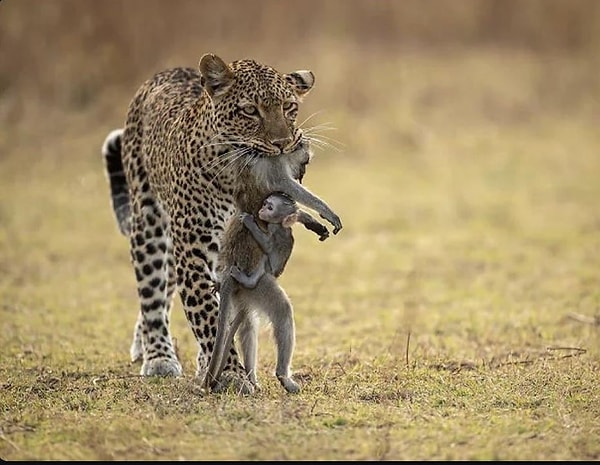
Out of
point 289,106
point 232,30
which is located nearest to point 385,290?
point 289,106

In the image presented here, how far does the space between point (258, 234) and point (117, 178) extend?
10.4ft

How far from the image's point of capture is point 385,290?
12891 mm

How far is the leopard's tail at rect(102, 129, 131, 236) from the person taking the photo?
10.1m

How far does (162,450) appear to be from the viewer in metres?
6.53

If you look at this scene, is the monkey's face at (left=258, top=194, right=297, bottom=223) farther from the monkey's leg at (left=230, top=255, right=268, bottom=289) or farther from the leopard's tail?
the leopard's tail

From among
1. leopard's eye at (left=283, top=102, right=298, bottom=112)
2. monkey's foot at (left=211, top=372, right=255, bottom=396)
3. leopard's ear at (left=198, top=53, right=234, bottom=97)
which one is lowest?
monkey's foot at (left=211, top=372, right=255, bottom=396)

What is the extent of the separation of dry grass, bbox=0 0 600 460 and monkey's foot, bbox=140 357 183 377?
14cm

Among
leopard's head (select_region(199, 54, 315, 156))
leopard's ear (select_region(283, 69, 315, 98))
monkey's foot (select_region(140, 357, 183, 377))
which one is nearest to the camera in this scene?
leopard's head (select_region(199, 54, 315, 156))

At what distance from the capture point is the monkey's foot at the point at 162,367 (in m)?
8.91

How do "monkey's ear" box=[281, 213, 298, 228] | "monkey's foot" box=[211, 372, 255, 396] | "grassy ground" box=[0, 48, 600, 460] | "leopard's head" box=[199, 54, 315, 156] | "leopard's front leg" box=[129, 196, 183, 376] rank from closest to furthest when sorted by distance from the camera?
"grassy ground" box=[0, 48, 600, 460]
"monkey's ear" box=[281, 213, 298, 228]
"monkey's foot" box=[211, 372, 255, 396]
"leopard's head" box=[199, 54, 315, 156]
"leopard's front leg" box=[129, 196, 183, 376]

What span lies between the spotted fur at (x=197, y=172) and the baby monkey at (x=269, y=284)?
31 centimetres

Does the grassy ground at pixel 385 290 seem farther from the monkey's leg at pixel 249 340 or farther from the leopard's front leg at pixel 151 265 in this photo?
the leopard's front leg at pixel 151 265

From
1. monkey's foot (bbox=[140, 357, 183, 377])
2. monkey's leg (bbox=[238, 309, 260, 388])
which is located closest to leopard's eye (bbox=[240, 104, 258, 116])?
monkey's leg (bbox=[238, 309, 260, 388])

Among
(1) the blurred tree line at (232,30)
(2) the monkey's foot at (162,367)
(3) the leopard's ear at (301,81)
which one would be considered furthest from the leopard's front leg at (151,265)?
(1) the blurred tree line at (232,30)
